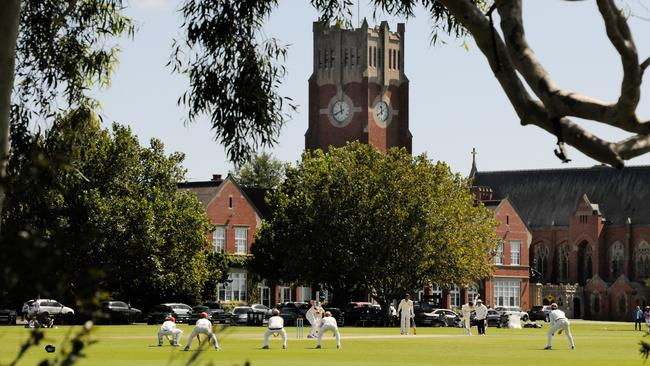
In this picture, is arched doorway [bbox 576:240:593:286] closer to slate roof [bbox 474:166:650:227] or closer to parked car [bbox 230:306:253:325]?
slate roof [bbox 474:166:650:227]

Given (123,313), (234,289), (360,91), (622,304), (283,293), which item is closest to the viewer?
(123,313)

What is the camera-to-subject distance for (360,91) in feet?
391

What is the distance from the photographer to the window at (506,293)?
109562 millimetres

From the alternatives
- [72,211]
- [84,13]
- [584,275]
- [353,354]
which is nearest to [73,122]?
[84,13]

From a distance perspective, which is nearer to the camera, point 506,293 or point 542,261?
point 506,293

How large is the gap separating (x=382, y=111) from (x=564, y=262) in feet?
77.5

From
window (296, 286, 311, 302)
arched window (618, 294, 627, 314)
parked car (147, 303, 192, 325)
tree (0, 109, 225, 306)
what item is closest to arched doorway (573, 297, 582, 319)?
arched window (618, 294, 627, 314)

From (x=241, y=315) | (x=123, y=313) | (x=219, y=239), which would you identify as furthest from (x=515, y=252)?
(x=123, y=313)

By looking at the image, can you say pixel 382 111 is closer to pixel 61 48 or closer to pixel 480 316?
pixel 480 316

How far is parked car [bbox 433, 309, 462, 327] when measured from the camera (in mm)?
78750

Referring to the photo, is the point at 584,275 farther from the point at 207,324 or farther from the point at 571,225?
the point at 207,324

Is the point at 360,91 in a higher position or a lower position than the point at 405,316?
higher

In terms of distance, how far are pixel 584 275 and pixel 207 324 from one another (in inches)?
3637

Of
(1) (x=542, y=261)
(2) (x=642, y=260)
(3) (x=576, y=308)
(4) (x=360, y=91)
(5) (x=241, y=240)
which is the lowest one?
(3) (x=576, y=308)
